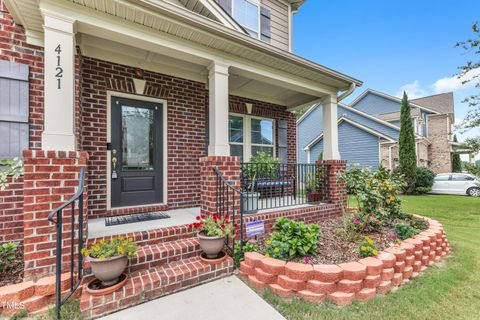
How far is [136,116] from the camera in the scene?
13.1ft

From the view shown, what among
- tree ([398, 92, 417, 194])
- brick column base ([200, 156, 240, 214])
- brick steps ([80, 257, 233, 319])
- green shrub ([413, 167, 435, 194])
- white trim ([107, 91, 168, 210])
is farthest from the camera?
green shrub ([413, 167, 435, 194])

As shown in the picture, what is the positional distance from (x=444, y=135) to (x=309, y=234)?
18.9 m

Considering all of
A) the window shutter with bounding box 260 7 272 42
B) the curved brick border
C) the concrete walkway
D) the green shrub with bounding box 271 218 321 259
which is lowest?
the concrete walkway

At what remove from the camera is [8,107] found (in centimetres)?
285

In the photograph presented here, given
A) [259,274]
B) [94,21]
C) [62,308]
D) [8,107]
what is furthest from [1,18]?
[259,274]

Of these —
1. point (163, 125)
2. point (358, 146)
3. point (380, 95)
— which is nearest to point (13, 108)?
point (163, 125)

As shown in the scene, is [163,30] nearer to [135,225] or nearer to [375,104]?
[135,225]

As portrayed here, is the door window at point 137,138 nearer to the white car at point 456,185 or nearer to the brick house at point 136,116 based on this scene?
the brick house at point 136,116

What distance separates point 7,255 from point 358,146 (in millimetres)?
15432

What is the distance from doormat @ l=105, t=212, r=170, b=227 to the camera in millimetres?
3307

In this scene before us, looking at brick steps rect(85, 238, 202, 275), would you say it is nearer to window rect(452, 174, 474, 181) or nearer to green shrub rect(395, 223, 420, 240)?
green shrub rect(395, 223, 420, 240)

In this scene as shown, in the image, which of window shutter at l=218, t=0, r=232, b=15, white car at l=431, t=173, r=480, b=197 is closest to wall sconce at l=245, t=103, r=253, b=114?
window shutter at l=218, t=0, r=232, b=15

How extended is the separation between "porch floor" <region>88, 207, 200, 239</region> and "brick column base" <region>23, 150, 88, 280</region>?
436mm

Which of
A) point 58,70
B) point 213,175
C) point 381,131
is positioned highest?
point 381,131
